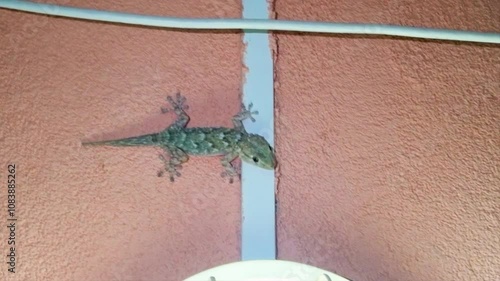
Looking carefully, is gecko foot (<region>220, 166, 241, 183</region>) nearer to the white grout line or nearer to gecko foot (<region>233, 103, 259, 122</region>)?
the white grout line

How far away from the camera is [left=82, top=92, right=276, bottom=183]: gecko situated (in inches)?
45.5

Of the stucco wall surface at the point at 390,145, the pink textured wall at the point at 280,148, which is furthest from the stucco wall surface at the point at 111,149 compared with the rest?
the stucco wall surface at the point at 390,145

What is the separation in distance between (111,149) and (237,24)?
408mm

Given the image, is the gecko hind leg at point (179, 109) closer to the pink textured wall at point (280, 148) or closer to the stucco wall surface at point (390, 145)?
the pink textured wall at point (280, 148)

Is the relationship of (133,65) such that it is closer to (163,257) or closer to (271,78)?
(271,78)

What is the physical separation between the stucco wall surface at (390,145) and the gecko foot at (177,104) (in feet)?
0.74

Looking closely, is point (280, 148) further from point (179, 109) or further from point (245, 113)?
point (179, 109)

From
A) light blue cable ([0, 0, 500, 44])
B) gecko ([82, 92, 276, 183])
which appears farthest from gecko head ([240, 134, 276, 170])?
light blue cable ([0, 0, 500, 44])

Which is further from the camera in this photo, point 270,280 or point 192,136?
point 192,136

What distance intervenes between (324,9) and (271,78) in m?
0.23

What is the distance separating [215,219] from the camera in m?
1.15

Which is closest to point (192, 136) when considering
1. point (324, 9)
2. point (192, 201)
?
point (192, 201)

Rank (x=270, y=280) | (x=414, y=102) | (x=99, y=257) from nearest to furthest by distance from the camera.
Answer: (x=270, y=280)
(x=99, y=257)
(x=414, y=102)

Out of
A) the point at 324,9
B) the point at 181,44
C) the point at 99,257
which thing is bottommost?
the point at 99,257
